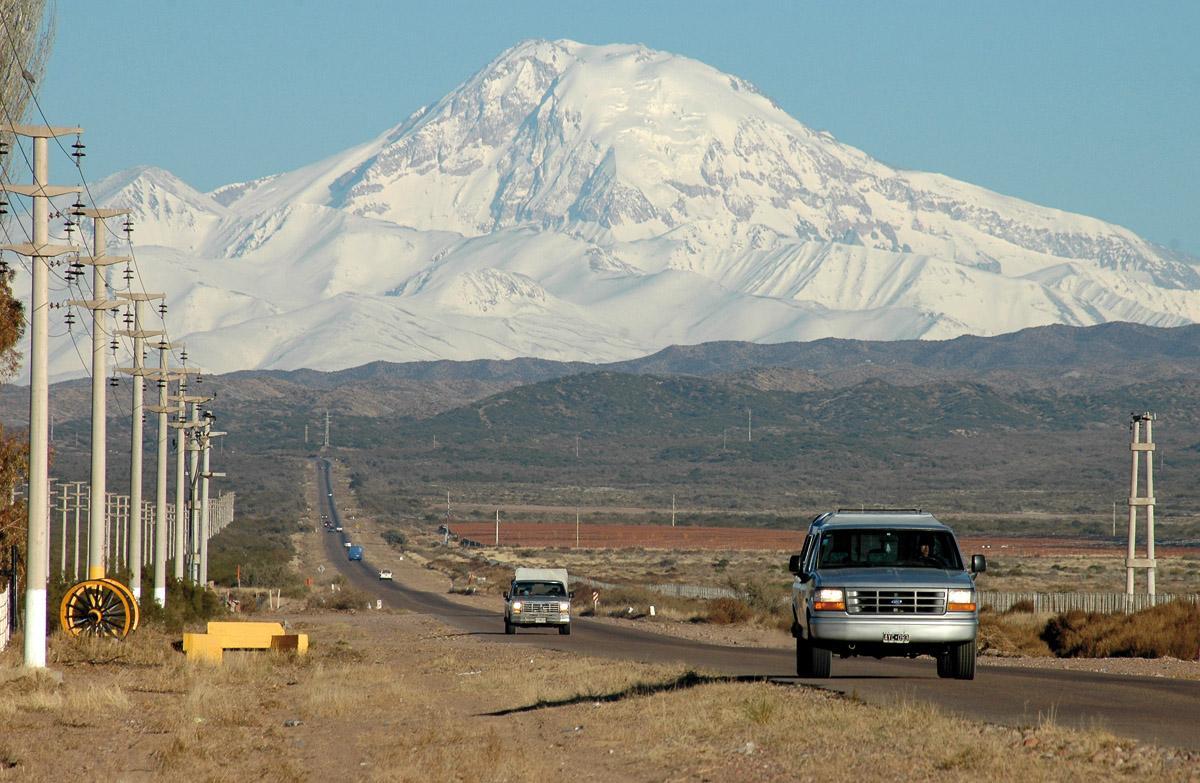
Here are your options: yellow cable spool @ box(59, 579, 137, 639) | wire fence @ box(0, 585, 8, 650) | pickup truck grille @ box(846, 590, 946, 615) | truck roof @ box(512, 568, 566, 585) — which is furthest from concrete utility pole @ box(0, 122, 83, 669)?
truck roof @ box(512, 568, 566, 585)

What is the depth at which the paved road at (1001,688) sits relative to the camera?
896 inches

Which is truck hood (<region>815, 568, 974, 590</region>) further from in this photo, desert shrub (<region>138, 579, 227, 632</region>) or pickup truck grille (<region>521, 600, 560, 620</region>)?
desert shrub (<region>138, 579, 227, 632</region>)

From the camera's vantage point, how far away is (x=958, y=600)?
83.7ft

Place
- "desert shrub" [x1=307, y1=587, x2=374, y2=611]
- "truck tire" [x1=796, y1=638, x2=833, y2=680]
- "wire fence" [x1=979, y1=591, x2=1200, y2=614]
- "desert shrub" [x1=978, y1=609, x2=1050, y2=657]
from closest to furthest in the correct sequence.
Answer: "truck tire" [x1=796, y1=638, x2=833, y2=680], "desert shrub" [x1=978, y1=609, x2=1050, y2=657], "wire fence" [x1=979, y1=591, x2=1200, y2=614], "desert shrub" [x1=307, y1=587, x2=374, y2=611]

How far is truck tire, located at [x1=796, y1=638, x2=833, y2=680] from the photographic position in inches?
1112

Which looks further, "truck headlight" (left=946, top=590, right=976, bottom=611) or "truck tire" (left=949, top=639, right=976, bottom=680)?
"truck tire" (left=949, top=639, right=976, bottom=680)

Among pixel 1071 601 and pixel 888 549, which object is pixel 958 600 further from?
pixel 1071 601

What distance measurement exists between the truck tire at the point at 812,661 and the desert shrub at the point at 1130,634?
15.4m

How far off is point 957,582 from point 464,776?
896 centimetres

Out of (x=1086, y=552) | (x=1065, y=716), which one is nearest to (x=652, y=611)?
(x=1065, y=716)

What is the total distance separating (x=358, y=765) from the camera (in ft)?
69.9

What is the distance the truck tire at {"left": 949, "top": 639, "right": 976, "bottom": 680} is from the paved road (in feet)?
0.59

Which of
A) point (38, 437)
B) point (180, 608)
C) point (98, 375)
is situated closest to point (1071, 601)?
point (180, 608)

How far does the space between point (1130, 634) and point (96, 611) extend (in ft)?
79.3
